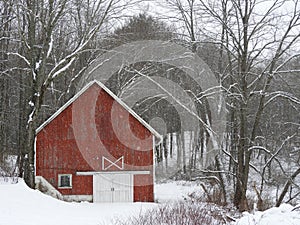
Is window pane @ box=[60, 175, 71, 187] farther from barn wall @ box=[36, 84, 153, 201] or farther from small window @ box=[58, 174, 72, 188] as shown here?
barn wall @ box=[36, 84, 153, 201]

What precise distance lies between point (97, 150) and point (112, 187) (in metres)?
2.03

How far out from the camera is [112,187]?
21453 millimetres

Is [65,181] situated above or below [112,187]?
above

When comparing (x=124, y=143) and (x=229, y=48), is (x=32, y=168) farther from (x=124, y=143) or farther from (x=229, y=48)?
(x=229, y=48)

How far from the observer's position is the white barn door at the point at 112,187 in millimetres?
21297

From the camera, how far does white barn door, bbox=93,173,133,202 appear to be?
21.3 metres

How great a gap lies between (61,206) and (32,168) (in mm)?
4335

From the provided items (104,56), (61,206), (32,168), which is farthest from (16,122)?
(61,206)

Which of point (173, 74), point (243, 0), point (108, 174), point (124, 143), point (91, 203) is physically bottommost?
point (91, 203)

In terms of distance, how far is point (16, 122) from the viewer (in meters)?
36.4

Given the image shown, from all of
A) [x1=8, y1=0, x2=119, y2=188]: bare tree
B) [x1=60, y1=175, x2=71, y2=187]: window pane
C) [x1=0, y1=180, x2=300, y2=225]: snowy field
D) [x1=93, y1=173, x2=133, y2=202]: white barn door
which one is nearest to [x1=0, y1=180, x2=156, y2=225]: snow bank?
[x1=0, y1=180, x2=300, y2=225]: snowy field

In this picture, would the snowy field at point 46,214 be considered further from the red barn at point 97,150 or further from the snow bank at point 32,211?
the red barn at point 97,150

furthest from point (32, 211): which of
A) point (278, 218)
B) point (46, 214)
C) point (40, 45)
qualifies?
point (40, 45)

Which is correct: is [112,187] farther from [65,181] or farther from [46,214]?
[46,214]
